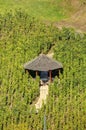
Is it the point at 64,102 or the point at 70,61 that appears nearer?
the point at 64,102

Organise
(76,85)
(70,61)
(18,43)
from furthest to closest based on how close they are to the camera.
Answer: (18,43), (70,61), (76,85)

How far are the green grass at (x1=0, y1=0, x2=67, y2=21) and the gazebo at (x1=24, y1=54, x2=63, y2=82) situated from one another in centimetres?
1137

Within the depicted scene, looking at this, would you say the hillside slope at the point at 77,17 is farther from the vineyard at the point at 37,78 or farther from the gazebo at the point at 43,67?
the gazebo at the point at 43,67

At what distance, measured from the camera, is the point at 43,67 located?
98.4 ft

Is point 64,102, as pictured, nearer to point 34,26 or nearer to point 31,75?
point 31,75

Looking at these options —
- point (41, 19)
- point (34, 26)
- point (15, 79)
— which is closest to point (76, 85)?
point (15, 79)

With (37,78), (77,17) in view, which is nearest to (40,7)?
(77,17)

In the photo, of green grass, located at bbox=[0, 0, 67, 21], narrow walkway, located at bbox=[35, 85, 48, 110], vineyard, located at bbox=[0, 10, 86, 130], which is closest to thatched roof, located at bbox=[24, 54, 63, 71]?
vineyard, located at bbox=[0, 10, 86, 130]

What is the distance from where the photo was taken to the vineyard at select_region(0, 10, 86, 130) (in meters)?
26.0

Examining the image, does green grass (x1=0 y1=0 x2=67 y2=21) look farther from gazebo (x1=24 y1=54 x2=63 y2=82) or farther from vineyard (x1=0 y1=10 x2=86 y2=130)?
gazebo (x1=24 y1=54 x2=63 y2=82)

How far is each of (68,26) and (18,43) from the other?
22.1ft

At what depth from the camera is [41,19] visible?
4072 centimetres

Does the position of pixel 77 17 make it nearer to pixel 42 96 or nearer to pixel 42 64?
pixel 42 64

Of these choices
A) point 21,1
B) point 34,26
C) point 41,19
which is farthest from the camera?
point 21,1
